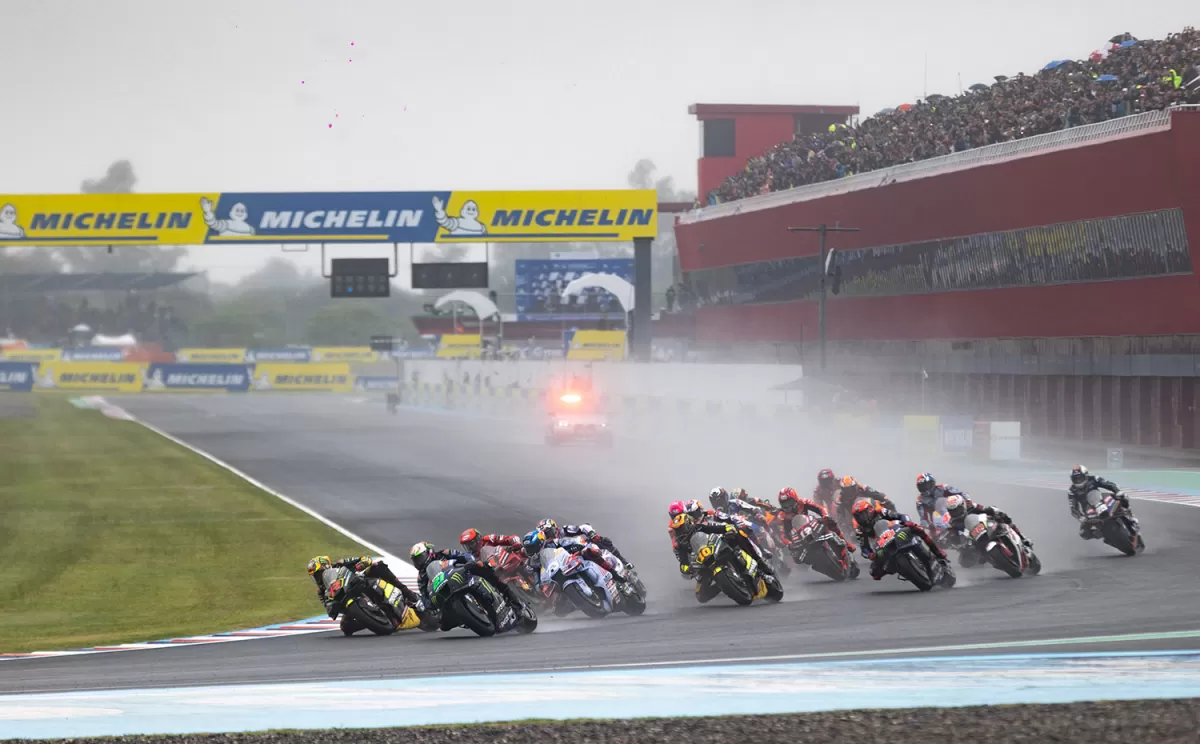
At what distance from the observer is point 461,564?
48.9 ft

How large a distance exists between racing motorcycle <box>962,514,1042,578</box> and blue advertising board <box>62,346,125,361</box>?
3687 inches

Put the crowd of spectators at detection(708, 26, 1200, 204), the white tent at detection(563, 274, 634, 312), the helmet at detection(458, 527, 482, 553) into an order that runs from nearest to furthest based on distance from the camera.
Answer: the helmet at detection(458, 527, 482, 553) < the crowd of spectators at detection(708, 26, 1200, 204) < the white tent at detection(563, 274, 634, 312)

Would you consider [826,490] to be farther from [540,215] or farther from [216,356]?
[216,356]

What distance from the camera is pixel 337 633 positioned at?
51.9 feet

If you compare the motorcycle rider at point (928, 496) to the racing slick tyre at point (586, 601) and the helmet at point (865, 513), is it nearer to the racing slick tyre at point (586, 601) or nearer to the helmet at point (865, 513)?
the helmet at point (865, 513)

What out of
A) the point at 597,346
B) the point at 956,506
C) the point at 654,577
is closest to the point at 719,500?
the point at 654,577

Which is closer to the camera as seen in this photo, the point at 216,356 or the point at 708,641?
the point at 708,641

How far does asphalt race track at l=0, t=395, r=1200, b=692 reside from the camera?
13.1 m

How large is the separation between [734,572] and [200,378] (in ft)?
269

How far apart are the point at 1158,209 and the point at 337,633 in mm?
29429

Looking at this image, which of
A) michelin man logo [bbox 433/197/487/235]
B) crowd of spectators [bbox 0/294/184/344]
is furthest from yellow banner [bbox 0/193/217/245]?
crowd of spectators [bbox 0/294/184/344]

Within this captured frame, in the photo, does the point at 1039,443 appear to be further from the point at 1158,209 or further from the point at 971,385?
the point at 1158,209

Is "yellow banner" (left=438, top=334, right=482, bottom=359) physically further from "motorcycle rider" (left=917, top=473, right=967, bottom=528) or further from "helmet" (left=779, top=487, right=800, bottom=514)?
"helmet" (left=779, top=487, right=800, bottom=514)

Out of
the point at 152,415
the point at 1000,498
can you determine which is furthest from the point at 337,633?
the point at 152,415
